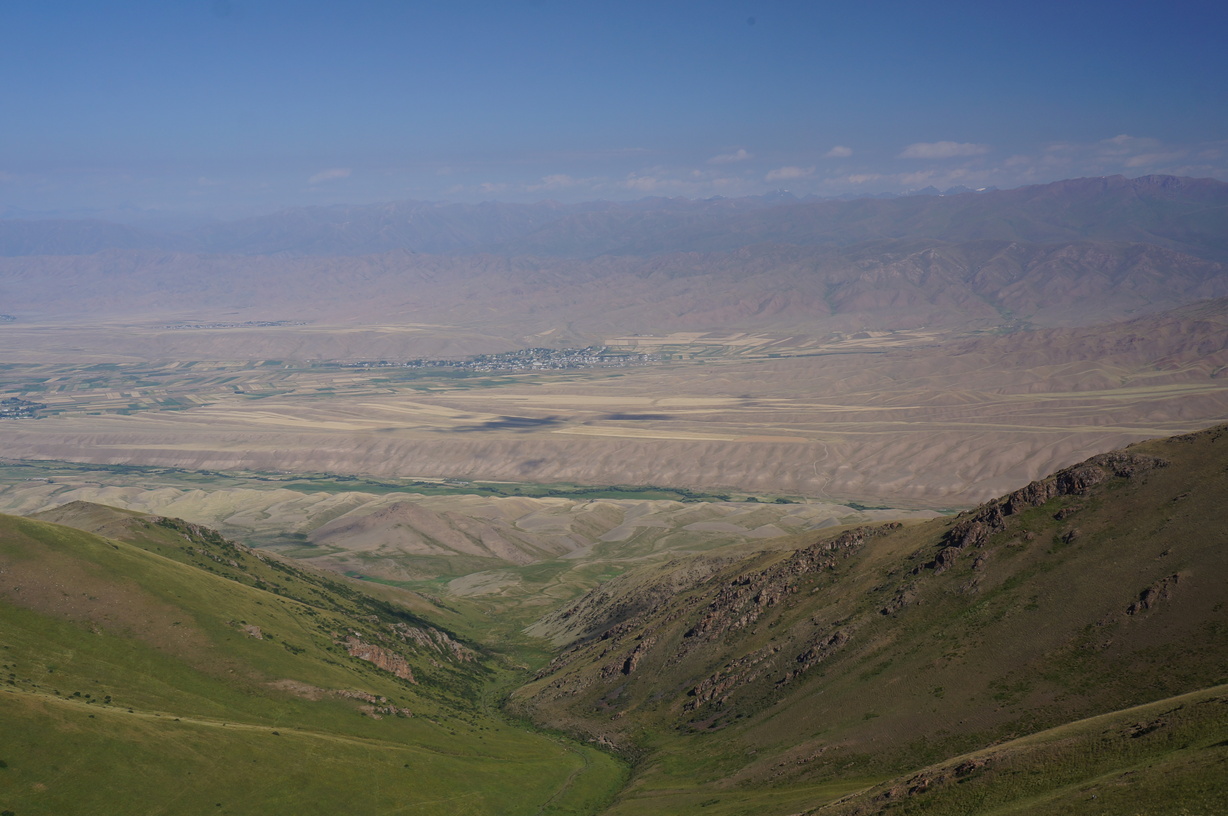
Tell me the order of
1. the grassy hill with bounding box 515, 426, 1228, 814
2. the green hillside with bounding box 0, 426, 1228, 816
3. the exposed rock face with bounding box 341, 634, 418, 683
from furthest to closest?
the exposed rock face with bounding box 341, 634, 418, 683, the green hillside with bounding box 0, 426, 1228, 816, the grassy hill with bounding box 515, 426, 1228, 814

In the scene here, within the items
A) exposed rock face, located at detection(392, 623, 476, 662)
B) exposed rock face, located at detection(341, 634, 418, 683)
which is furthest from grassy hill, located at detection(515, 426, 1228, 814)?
exposed rock face, located at detection(392, 623, 476, 662)

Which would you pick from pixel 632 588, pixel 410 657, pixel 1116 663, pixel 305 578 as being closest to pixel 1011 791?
pixel 1116 663

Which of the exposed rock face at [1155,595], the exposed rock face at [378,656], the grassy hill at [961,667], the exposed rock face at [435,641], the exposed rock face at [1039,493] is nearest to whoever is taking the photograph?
the grassy hill at [961,667]

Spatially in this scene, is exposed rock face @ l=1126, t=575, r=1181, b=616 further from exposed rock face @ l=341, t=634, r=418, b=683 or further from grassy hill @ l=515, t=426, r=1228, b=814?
exposed rock face @ l=341, t=634, r=418, b=683

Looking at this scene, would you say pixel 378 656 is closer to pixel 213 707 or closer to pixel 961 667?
pixel 213 707

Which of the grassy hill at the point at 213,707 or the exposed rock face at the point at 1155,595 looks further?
the exposed rock face at the point at 1155,595

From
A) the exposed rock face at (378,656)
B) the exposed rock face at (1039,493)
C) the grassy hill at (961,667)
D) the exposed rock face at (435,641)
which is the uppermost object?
the exposed rock face at (1039,493)

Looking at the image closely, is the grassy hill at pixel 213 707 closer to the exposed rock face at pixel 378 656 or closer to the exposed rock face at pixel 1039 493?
the exposed rock face at pixel 378 656

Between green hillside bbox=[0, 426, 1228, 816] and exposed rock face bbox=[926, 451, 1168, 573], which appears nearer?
green hillside bbox=[0, 426, 1228, 816]

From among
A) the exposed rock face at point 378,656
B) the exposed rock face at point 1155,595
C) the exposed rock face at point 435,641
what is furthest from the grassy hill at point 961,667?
the exposed rock face at point 435,641
